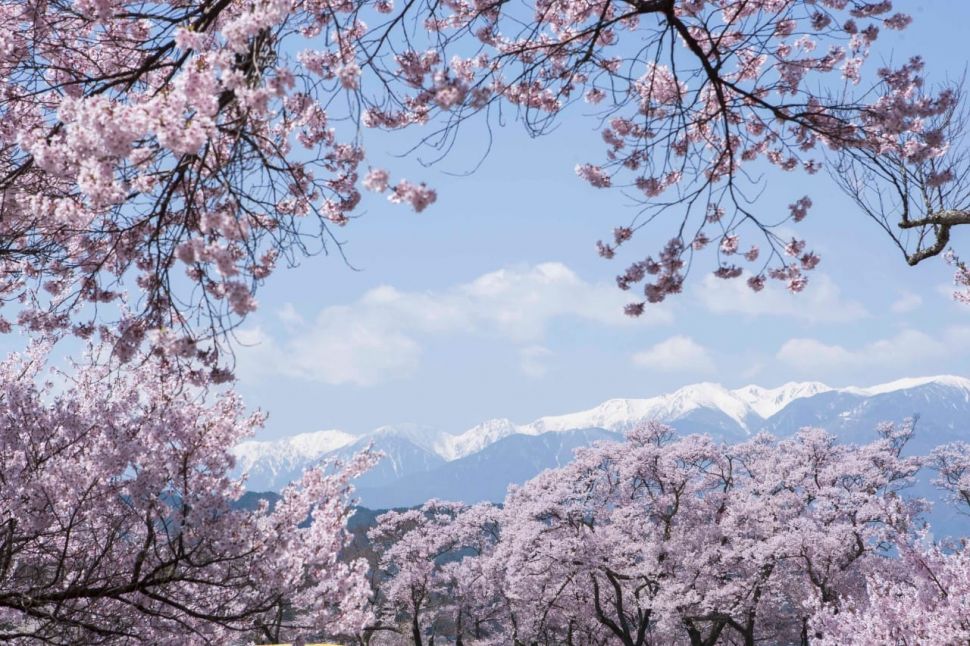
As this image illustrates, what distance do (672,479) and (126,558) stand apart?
20.6 metres

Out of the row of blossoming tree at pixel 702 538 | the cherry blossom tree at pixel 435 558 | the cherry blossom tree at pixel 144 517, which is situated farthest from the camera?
the cherry blossom tree at pixel 435 558

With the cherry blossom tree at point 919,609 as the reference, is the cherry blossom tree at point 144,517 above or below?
above

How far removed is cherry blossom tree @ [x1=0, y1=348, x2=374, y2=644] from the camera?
6920 millimetres

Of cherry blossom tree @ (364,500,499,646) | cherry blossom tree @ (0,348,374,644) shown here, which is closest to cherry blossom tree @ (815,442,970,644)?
cherry blossom tree @ (0,348,374,644)

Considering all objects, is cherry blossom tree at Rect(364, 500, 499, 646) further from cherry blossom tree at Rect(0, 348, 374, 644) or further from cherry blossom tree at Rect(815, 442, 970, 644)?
cherry blossom tree at Rect(0, 348, 374, 644)

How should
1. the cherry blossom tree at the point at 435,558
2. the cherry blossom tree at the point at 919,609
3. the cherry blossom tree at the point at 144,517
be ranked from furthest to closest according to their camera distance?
the cherry blossom tree at the point at 435,558 → the cherry blossom tree at the point at 919,609 → the cherry blossom tree at the point at 144,517

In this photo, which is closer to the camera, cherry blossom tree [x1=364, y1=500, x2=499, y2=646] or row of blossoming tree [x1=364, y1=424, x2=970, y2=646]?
row of blossoming tree [x1=364, y1=424, x2=970, y2=646]

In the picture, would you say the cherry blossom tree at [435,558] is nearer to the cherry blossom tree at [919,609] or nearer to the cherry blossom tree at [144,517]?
the cherry blossom tree at [919,609]

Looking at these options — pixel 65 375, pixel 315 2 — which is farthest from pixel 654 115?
pixel 65 375

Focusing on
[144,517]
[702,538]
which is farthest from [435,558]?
[144,517]

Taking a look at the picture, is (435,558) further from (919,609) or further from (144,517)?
(144,517)

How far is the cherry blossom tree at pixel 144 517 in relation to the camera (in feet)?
22.7

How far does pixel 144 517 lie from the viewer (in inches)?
284

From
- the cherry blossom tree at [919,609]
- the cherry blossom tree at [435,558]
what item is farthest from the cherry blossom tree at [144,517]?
the cherry blossom tree at [435,558]
